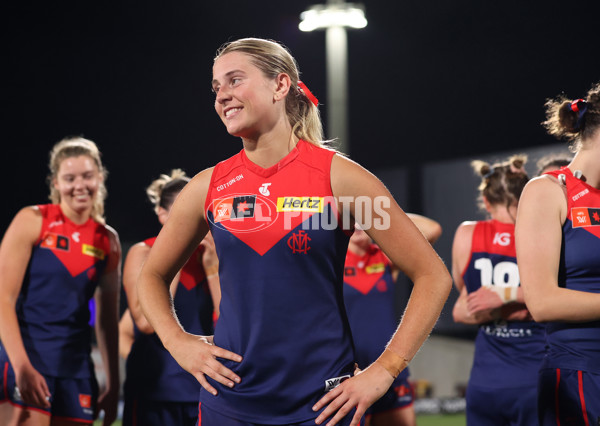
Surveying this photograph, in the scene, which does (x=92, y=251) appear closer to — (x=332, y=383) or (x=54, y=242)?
(x=54, y=242)

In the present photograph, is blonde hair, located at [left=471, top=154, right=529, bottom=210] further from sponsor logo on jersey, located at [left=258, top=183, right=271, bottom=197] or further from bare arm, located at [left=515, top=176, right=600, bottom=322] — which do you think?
sponsor logo on jersey, located at [left=258, top=183, right=271, bottom=197]

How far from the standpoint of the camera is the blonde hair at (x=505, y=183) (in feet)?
13.9

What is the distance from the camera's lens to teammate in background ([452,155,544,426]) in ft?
12.6

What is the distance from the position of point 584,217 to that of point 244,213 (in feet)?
4.04

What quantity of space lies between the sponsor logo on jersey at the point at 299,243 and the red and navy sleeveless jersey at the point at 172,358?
6.16 feet

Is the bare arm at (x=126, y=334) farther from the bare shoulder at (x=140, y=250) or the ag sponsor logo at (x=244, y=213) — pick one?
the ag sponsor logo at (x=244, y=213)

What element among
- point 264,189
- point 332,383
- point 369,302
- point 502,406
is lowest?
point 502,406

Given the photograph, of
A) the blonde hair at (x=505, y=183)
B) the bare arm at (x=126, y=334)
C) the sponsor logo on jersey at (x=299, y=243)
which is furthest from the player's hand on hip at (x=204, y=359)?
the bare arm at (x=126, y=334)

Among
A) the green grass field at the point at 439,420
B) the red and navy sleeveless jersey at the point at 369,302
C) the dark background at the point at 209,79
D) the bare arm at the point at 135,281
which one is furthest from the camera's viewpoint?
the dark background at the point at 209,79

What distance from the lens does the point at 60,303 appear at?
3.95 m

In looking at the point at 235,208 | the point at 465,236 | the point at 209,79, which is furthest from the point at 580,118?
the point at 209,79

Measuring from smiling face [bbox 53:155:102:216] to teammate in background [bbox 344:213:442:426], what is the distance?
5.53ft

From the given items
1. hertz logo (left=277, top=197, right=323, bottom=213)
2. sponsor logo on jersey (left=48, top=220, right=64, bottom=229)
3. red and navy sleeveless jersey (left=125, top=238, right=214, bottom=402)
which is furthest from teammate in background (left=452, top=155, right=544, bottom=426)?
sponsor logo on jersey (left=48, top=220, right=64, bottom=229)

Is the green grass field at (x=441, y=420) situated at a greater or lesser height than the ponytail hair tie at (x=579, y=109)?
lesser
